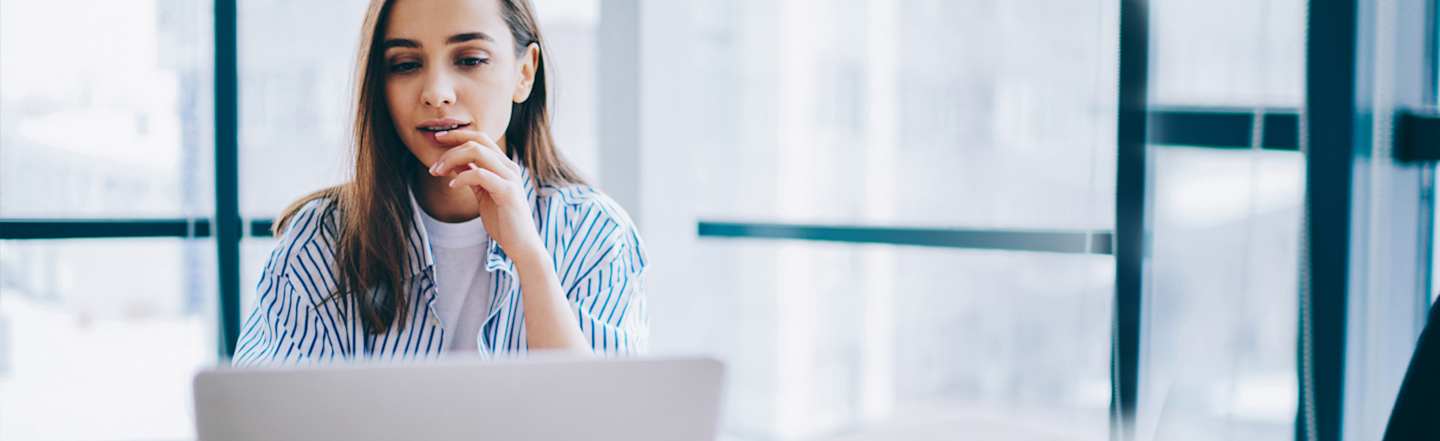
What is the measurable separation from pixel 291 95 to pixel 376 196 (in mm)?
1285

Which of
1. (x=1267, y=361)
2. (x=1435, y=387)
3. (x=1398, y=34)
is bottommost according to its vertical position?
(x=1267, y=361)

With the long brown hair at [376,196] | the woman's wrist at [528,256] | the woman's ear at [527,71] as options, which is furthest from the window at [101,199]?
the woman's wrist at [528,256]

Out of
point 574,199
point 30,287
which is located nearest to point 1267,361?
point 574,199

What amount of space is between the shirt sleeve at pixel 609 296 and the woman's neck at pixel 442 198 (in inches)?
8.3

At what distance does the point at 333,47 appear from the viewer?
248 cm

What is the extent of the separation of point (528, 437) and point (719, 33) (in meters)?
2.23

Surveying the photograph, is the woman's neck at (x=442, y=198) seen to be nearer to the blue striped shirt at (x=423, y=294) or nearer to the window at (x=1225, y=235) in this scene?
the blue striped shirt at (x=423, y=294)

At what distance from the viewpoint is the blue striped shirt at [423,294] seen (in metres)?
1.32

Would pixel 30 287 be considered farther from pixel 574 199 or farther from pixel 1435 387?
pixel 1435 387

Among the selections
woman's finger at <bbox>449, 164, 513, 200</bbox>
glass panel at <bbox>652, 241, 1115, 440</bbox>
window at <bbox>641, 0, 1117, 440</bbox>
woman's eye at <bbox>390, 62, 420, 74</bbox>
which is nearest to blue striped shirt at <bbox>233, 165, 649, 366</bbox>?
woman's finger at <bbox>449, 164, 513, 200</bbox>

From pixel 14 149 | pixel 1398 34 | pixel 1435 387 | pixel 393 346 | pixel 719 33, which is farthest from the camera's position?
pixel 719 33

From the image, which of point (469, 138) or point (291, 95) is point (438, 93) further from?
point (291, 95)

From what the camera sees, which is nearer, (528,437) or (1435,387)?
(528,437)

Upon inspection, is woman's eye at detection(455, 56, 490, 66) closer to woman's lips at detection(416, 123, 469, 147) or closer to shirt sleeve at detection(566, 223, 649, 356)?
woman's lips at detection(416, 123, 469, 147)
